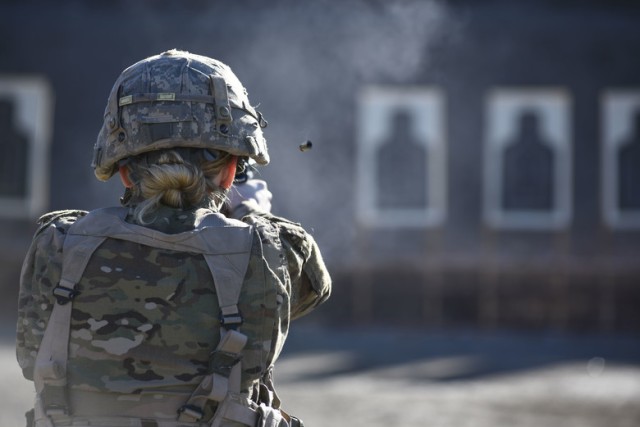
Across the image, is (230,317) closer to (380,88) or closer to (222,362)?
(222,362)

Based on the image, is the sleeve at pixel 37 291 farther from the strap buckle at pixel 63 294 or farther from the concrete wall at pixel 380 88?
the concrete wall at pixel 380 88

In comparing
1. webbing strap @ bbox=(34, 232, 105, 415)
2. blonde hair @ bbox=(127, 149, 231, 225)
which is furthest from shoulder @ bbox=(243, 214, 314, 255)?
webbing strap @ bbox=(34, 232, 105, 415)

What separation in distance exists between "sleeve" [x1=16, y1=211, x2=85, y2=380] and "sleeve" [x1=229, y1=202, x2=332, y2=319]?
1.20ft

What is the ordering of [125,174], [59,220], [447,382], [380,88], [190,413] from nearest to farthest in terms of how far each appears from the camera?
[190,413] < [59,220] < [125,174] < [447,382] < [380,88]

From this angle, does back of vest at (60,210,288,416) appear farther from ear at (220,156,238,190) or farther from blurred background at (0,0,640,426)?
blurred background at (0,0,640,426)

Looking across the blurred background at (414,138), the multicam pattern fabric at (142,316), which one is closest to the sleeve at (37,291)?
the multicam pattern fabric at (142,316)

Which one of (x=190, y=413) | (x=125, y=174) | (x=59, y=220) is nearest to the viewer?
(x=190, y=413)

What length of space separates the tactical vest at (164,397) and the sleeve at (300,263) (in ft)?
0.29

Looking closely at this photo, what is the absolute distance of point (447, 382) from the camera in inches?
380

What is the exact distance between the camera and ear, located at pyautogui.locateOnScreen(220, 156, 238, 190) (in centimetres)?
218

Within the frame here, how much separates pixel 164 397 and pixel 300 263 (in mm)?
348

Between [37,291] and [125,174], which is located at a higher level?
[125,174]

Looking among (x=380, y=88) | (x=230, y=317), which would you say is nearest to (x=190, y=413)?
(x=230, y=317)

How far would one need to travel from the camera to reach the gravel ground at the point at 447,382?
7680 millimetres
